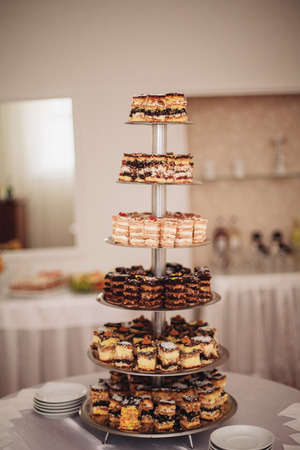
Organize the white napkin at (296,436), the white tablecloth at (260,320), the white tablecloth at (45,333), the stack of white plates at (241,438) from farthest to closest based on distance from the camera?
the white tablecloth at (260,320) → the white tablecloth at (45,333) → the white napkin at (296,436) → the stack of white plates at (241,438)

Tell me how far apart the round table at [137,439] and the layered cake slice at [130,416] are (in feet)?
0.26

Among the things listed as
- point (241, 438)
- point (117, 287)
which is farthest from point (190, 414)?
point (117, 287)

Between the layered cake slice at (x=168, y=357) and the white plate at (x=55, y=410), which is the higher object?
the layered cake slice at (x=168, y=357)

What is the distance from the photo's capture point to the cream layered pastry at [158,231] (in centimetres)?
238

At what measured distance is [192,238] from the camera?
2486 millimetres

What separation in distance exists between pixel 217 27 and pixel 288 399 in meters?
3.35

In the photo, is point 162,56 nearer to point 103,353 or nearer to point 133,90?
point 133,90

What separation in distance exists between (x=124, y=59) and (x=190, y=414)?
3386 mm

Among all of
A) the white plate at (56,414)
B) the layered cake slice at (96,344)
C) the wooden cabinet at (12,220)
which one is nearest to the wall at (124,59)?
the wooden cabinet at (12,220)

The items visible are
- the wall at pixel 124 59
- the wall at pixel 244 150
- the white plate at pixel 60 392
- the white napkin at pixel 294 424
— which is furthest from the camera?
the wall at pixel 244 150

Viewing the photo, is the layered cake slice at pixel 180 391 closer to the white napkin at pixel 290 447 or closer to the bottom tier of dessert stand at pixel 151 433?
the bottom tier of dessert stand at pixel 151 433

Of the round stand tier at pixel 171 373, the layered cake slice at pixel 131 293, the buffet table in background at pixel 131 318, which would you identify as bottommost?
the buffet table in background at pixel 131 318

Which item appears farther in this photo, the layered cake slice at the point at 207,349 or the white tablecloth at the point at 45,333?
the white tablecloth at the point at 45,333

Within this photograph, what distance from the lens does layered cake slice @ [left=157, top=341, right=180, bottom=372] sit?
2.30 metres
